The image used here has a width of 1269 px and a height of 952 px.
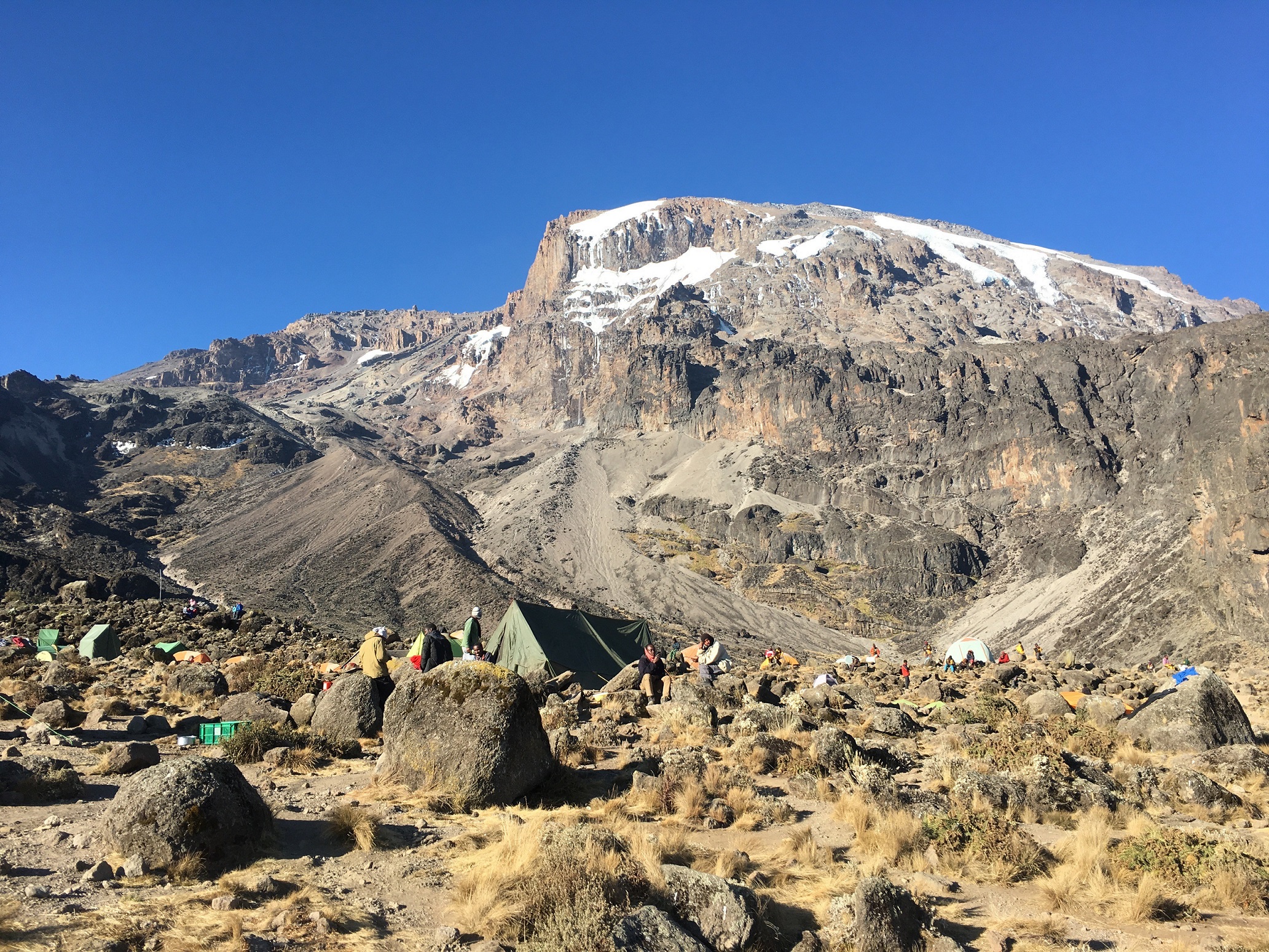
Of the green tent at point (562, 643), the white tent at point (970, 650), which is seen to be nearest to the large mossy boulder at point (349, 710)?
the green tent at point (562, 643)

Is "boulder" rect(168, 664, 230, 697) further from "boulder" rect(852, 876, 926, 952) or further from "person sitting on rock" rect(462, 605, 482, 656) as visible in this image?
"boulder" rect(852, 876, 926, 952)

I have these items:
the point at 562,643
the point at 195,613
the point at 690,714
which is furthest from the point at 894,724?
the point at 195,613

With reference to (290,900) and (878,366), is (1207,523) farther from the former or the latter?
(878,366)

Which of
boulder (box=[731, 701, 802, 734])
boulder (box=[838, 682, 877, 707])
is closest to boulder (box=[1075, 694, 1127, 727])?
boulder (box=[838, 682, 877, 707])

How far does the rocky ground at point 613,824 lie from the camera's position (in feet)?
18.7

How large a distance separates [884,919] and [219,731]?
9.50m

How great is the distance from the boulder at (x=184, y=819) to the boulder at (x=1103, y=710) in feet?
44.9

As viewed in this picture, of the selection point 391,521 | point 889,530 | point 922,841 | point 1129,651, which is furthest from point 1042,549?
point 922,841

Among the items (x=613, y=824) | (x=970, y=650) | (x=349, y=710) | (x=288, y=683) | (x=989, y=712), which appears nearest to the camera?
(x=613, y=824)

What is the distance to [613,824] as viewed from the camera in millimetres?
8062

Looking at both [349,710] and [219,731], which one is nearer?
[219,731]

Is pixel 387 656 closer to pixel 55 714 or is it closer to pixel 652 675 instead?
pixel 55 714

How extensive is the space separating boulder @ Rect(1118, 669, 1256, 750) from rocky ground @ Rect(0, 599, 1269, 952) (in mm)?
44

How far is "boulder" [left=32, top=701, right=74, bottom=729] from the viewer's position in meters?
11.5
